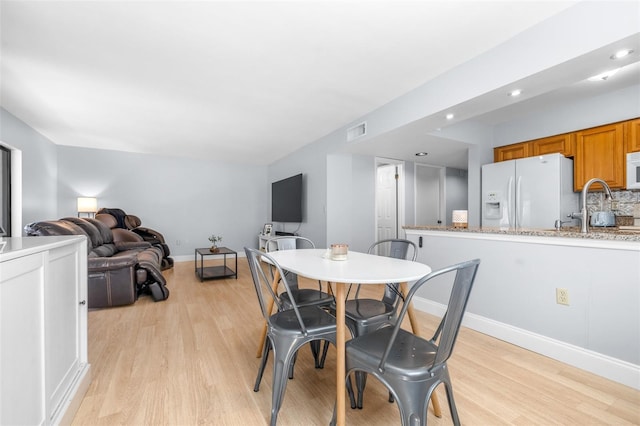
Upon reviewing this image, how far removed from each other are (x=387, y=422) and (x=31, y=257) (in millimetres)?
1759

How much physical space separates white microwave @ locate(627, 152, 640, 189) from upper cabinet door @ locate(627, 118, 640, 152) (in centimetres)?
7

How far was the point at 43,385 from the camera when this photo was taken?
1.17m

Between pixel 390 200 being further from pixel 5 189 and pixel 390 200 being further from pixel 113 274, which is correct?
pixel 5 189

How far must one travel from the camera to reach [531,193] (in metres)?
3.52

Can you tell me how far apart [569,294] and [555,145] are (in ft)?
8.18

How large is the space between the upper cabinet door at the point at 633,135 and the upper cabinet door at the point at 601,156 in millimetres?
50

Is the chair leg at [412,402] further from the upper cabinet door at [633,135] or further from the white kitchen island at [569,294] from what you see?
the upper cabinet door at [633,135]

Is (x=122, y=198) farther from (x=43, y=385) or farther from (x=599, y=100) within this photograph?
(x=599, y=100)

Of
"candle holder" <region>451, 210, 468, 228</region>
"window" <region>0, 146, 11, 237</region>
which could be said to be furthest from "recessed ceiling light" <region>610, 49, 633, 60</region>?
"window" <region>0, 146, 11, 237</region>

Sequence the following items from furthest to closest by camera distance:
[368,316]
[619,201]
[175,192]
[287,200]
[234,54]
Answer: [175,192] < [287,200] < [619,201] < [234,54] < [368,316]

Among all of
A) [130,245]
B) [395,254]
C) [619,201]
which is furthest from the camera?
[130,245]

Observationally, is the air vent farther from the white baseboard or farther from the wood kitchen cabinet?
the white baseboard

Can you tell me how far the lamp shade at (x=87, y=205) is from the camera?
5.41 metres

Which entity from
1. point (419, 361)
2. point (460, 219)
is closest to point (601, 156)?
point (460, 219)
